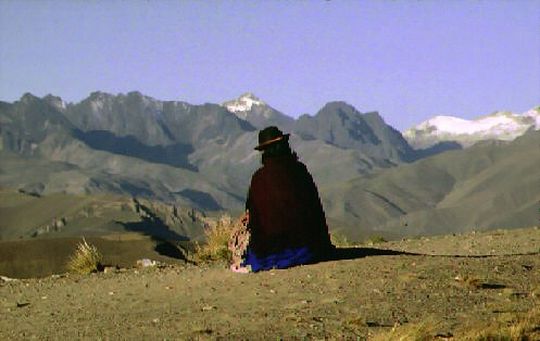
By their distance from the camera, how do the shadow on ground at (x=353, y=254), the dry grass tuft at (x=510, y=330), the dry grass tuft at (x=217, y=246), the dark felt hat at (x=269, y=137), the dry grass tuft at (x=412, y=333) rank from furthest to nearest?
the dry grass tuft at (x=217, y=246), the shadow on ground at (x=353, y=254), the dark felt hat at (x=269, y=137), the dry grass tuft at (x=510, y=330), the dry grass tuft at (x=412, y=333)

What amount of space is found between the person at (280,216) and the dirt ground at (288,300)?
425mm

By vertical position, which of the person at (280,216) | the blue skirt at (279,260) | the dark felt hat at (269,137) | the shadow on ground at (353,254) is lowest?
the shadow on ground at (353,254)

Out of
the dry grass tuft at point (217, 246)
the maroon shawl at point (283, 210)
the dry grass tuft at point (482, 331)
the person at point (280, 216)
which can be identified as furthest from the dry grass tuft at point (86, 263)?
the dry grass tuft at point (482, 331)

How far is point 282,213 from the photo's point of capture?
1409 centimetres

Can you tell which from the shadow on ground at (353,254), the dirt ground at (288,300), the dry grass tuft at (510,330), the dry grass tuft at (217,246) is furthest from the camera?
the dry grass tuft at (217,246)

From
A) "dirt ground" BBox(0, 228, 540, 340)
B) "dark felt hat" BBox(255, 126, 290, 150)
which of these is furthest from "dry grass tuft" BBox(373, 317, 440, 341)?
"dark felt hat" BBox(255, 126, 290, 150)

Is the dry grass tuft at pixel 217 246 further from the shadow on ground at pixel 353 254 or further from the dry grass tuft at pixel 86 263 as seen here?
the shadow on ground at pixel 353 254

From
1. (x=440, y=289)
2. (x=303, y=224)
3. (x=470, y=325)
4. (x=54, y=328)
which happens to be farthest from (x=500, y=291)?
(x=54, y=328)

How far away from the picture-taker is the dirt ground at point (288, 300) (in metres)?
10.1

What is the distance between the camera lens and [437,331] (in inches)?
371

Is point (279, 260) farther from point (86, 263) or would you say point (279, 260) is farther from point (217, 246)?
point (86, 263)

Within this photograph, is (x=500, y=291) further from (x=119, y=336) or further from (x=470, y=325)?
(x=119, y=336)

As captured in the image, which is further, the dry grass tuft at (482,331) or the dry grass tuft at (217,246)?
the dry grass tuft at (217,246)

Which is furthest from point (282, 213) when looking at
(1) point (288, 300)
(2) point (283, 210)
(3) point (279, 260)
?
(1) point (288, 300)
